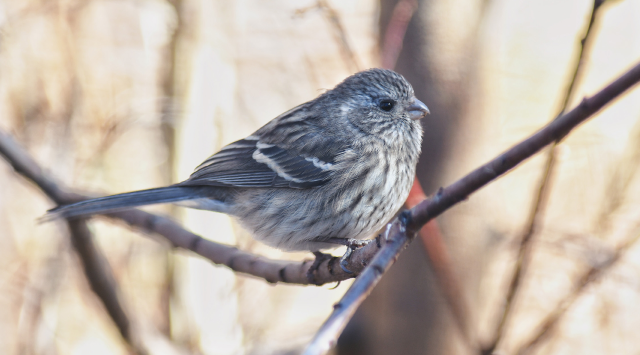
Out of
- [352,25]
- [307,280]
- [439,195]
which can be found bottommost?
[307,280]

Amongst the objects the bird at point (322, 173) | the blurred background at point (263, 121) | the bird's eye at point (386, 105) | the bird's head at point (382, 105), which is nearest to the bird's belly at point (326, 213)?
the bird at point (322, 173)

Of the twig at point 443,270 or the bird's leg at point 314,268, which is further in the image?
the twig at point 443,270

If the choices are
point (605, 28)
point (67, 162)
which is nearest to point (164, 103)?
point (67, 162)

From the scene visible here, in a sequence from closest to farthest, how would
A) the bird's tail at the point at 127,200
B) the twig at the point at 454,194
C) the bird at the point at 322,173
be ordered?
the twig at the point at 454,194
the bird's tail at the point at 127,200
the bird at the point at 322,173

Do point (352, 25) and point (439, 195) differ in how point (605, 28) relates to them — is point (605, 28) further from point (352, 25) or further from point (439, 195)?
point (439, 195)

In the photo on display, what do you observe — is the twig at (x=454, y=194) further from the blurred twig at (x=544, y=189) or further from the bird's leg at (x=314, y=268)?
the bird's leg at (x=314, y=268)

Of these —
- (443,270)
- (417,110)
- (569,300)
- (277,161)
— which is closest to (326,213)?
(277,161)

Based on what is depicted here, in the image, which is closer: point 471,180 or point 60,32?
point 471,180
